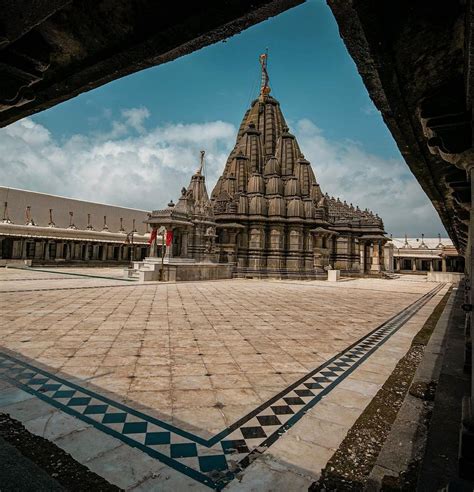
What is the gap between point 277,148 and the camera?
30562mm

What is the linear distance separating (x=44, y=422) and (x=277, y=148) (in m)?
30.2

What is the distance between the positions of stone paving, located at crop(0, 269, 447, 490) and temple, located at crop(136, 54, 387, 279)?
46.9 ft

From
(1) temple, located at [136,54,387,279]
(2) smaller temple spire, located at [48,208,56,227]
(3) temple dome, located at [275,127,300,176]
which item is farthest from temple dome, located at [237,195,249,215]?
(2) smaller temple spire, located at [48,208,56,227]

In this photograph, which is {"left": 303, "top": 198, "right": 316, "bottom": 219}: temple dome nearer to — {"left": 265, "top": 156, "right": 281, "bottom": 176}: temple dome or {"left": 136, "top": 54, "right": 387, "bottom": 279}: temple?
{"left": 136, "top": 54, "right": 387, "bottom": 279}: temple

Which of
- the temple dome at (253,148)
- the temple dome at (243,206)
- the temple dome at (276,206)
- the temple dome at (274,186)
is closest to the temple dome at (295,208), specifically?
the temple dome at (276,206)

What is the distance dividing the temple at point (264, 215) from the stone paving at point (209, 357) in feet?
46.9

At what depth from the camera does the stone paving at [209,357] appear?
2992 mm

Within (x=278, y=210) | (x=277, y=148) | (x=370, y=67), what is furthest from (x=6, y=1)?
(x=277, y=148)

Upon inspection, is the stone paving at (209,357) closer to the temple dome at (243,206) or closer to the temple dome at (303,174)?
the temple dome at (243,206)

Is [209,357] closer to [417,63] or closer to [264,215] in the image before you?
[417,63]

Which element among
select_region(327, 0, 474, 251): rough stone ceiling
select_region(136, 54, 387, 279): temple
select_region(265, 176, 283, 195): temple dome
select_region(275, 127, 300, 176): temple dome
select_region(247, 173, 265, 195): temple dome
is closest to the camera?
select_region(327, 0, 474, 251): rough stone ceiling

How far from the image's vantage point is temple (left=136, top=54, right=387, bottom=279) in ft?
81.6

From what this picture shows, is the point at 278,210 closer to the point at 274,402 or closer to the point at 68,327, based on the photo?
the point at 68,327

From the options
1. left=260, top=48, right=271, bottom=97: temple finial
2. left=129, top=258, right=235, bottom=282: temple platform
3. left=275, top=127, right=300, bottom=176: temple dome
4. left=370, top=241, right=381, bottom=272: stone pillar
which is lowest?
left=129, top=258, right=235, bottom=282: temple platform
